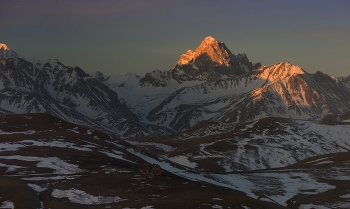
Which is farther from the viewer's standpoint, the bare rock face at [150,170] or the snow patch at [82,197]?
the bare rock face at [150,170]

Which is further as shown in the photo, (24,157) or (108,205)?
(24,157)

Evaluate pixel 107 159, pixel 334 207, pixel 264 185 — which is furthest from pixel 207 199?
pixel 264 185

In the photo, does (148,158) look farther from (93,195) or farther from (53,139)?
(93,195)

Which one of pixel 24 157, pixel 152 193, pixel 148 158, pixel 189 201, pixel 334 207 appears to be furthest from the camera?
pixel 148 158

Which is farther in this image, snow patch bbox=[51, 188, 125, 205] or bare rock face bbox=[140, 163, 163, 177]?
bare rock face bbox=[140, 163, 163, 177]

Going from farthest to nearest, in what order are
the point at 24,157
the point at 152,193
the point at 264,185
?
the point at 264,185, the point at 24,157, the point at 152,193

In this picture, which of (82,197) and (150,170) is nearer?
(82,197)

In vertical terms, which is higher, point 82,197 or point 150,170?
point 150,170

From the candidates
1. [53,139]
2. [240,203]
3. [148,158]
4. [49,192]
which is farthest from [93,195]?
[148,158]

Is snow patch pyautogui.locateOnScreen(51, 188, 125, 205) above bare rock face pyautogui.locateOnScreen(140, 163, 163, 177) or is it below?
below

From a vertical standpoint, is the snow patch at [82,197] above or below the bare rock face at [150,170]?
below
